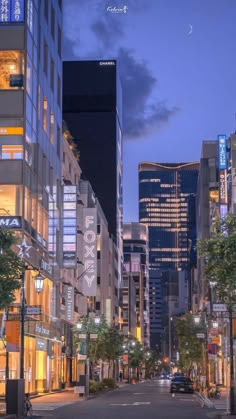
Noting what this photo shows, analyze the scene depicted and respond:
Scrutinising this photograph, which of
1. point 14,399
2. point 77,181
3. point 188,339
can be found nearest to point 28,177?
point 14,399

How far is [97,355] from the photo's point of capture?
260 ft

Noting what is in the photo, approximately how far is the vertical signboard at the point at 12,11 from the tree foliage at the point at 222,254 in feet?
123

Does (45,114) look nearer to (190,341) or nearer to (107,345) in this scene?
(107,345)

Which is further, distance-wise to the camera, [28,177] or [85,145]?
[85,145]

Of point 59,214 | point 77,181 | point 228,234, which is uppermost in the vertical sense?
point 77,181

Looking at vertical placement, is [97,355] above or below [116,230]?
below

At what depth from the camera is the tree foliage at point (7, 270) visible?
27688 mm

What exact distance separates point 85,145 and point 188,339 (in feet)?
300

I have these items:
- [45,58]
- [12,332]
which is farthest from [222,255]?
[45,58]

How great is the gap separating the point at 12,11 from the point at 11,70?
503 cm

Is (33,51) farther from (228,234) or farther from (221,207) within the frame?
(221,207)

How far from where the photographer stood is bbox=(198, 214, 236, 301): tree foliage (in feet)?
91.0

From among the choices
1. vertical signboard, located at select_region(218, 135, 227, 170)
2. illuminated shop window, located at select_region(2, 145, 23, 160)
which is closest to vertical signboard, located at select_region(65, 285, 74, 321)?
illuminated shop window, located at select_region(2, 145, 23, 160)

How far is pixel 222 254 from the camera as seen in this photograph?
92.1 feet
